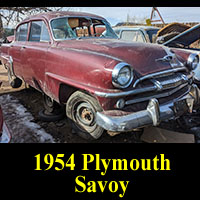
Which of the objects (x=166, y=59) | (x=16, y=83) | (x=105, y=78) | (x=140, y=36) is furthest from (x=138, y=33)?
(x=105, y=78)

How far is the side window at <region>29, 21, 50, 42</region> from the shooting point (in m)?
3.12

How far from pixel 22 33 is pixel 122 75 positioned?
3.04 meters

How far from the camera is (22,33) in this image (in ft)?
13.3

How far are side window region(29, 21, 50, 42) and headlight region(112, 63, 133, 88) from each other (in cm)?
162

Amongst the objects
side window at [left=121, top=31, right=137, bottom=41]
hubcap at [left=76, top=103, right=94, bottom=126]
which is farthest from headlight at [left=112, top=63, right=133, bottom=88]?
side window at [left=121, top=31, right=137, bottom=41]

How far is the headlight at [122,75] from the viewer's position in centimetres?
196

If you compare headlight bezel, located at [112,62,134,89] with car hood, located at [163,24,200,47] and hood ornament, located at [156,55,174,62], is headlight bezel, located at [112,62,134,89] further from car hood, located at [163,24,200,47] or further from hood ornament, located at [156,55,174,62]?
car hood, located at [163,24,200,47]

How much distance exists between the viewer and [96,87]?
208cm

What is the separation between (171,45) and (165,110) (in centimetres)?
268

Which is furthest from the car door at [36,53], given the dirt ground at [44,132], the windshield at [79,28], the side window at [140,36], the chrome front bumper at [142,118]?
the side window at [140,36]

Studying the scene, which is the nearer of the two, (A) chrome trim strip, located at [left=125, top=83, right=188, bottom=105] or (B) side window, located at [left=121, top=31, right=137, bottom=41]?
(A) chrome trim strip, located at [left=125, top=83, right=188, bottom=105]

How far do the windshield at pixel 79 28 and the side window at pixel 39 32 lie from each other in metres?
0.22

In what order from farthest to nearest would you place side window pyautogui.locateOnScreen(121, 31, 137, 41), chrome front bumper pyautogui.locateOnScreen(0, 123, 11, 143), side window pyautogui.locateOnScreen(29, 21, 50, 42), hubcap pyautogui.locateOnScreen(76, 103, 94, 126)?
side window pyautogui.locateOnScreen(121, 31, 137, 41) < side window pyautogui.locateOnScreen(29, 21, 50, 42) < hubcap pyautogui.locateOnScreen(76, 103, 94, 126) < chrome front bumper pyautogui.locateOnScreen(0, 123, 11, 143)

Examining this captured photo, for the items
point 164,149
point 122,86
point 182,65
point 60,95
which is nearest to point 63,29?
point 60,95
